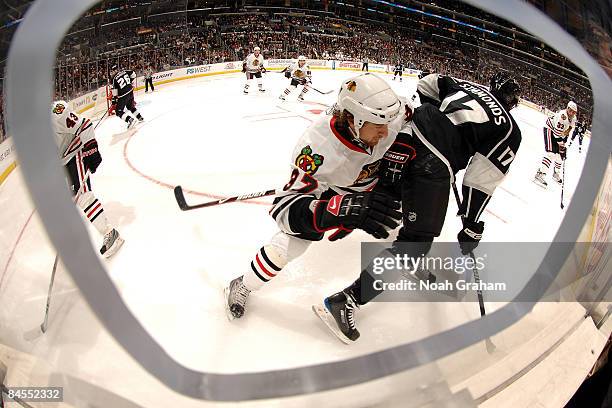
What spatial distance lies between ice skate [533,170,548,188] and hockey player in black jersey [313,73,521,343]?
236cm

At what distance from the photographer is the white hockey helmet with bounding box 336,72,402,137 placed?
171 centimetres

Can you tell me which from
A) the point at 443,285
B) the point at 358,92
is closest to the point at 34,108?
the point at 358,92

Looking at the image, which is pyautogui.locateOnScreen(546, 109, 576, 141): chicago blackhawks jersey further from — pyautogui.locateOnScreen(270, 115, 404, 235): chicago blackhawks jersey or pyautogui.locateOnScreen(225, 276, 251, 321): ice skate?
pyautogui.locateOnScreen(225, 276, 251, 321): ice skate

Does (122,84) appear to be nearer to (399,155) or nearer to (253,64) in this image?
(253,64)

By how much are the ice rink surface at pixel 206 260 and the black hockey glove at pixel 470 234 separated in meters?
0.33

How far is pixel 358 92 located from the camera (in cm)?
175

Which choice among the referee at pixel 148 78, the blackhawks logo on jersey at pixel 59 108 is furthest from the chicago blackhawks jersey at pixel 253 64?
the blackhawks logo on jersey at pixel 59 108

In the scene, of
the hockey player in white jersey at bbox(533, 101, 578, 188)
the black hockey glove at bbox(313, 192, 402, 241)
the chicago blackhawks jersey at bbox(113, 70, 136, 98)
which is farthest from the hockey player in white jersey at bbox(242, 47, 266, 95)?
the black hockey glove at bbox(313, 192, 402, 241)

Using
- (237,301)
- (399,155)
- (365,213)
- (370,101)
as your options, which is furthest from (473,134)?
(237,301)

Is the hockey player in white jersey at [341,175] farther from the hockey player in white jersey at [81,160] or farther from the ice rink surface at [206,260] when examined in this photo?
the hockey player in white jersey at [81,160]

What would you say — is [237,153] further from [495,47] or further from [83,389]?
[495,47]

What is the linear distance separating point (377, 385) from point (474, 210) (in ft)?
4.82

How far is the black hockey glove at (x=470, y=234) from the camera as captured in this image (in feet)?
7.54

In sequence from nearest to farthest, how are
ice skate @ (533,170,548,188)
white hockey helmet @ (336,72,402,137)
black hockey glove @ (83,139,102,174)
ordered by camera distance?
white hockey helmet @ (336,72,402,137) < black hockey glove @ (83,139,102,174) < ice skate @ (533,170,548,188)
